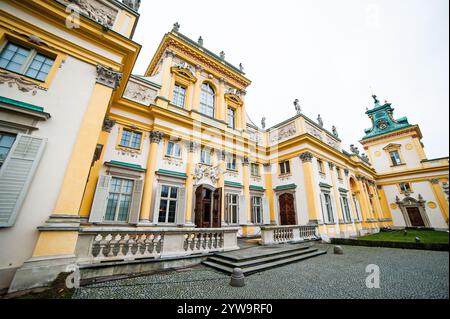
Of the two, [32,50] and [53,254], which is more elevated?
[32,50]

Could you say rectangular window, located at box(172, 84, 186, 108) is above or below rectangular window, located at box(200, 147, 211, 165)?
above

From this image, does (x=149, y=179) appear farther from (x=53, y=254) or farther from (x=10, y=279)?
(x=10, y=279)

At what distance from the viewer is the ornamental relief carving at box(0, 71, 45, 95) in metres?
4.97

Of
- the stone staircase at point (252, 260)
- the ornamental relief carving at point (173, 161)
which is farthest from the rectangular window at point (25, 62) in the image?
the stone staircase at point (252, 260)

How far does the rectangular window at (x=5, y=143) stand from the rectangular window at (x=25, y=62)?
6.47ft

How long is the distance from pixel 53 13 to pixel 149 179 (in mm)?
7138

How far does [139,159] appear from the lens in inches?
382

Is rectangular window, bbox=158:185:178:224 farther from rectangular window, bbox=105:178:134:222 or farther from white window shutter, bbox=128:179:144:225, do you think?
rectangular window, bbox=105:178:134:222

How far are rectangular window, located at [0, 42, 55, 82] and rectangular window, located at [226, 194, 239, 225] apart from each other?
34.7 feet

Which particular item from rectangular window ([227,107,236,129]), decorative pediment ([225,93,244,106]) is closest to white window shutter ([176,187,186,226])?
rectangular window ([227,107,236,129])

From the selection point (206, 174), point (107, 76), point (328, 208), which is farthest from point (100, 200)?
point (328, 208)

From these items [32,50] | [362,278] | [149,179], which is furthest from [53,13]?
[362,278]
